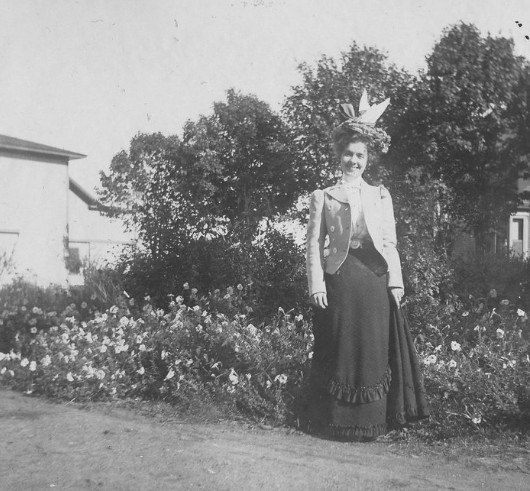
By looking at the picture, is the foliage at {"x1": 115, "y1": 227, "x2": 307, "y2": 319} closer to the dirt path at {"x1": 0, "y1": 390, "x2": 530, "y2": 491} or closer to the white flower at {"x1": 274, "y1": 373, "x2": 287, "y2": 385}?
the white flower at {"x1": 274, "y1": 373, "x2": 287, "y2": 385}

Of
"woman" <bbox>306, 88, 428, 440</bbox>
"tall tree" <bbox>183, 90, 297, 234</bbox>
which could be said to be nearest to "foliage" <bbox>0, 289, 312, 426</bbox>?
"woman" <bbox>306, 88, 428, 440</bbox>

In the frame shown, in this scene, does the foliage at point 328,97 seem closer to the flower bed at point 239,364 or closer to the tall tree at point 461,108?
the tall tree at point 461,108

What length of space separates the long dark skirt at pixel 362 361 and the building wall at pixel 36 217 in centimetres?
964

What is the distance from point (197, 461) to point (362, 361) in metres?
1.24

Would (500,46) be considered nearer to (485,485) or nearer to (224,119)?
(224,119)

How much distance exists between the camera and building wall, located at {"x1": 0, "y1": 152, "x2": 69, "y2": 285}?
46.9 feet

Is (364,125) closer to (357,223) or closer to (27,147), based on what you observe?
(357,223)

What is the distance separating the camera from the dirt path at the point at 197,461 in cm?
351

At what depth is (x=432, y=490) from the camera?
3.47m

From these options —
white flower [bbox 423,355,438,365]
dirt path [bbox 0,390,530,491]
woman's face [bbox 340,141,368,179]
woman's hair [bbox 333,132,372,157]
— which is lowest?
dirt path [bbox 0,390,530,491]

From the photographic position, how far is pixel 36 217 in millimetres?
14859

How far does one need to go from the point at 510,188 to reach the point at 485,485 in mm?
6367

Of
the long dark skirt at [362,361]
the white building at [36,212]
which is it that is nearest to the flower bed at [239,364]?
the long dark skirt at [362,361]

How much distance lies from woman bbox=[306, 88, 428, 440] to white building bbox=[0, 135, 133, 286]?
8058 millimetres
